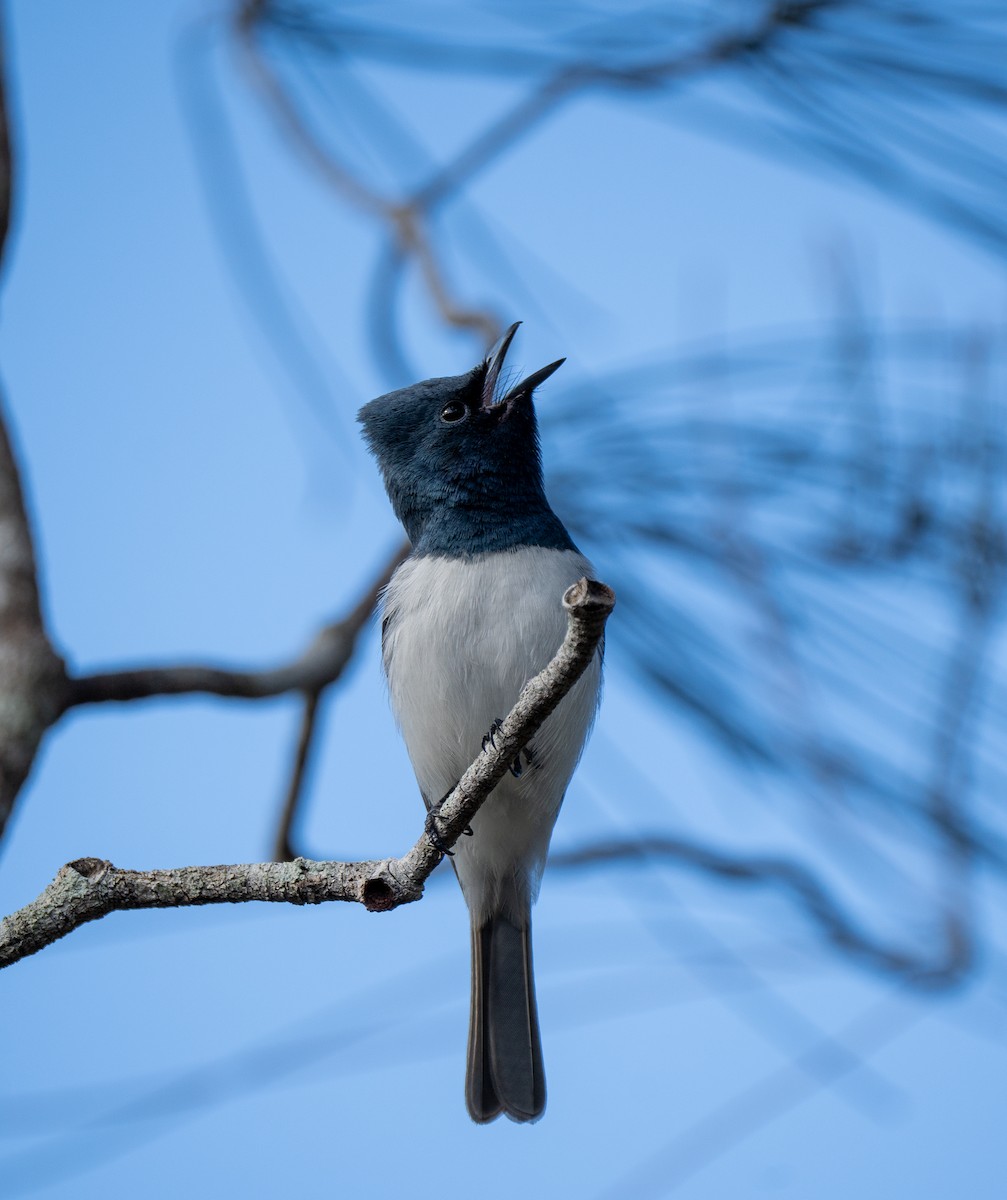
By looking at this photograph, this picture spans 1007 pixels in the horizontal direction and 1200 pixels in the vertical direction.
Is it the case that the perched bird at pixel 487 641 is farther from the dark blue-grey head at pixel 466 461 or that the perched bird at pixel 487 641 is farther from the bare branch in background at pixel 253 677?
the bare branch in background at pixel 253 677

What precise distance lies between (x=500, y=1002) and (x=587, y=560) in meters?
1.23

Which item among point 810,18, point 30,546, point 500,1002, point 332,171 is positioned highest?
point 810,18

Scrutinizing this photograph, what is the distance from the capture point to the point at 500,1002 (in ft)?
11.3

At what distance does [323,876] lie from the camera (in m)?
1.92

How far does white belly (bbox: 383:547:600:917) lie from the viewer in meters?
2.90

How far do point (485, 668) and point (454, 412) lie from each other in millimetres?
794

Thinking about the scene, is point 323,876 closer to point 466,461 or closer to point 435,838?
point 435,838

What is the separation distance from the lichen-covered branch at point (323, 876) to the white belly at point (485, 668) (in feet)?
3.09

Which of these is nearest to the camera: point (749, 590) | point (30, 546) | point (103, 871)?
point (103, 871)

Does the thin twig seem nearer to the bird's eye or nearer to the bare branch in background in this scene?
the bare branch in background

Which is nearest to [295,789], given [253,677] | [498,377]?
[253,677]

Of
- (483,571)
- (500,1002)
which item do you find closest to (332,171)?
(483,571)

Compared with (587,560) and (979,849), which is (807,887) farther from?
(587,560)

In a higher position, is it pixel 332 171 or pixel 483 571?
pixel 332 171
